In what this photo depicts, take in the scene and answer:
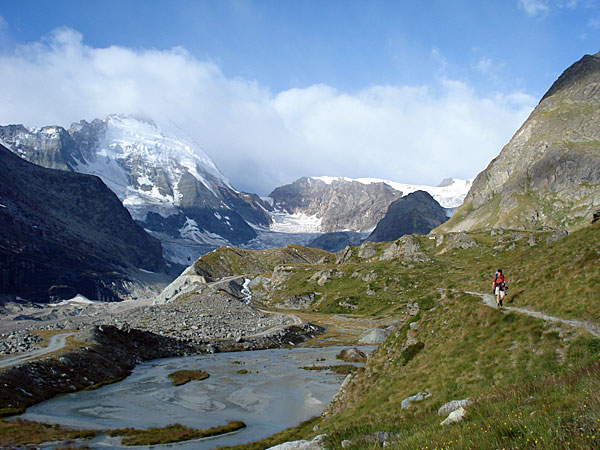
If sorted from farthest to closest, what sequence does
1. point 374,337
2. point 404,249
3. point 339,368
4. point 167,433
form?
1. point 404,249
2. point 374,337
3. point 339,368
4. point 167,433

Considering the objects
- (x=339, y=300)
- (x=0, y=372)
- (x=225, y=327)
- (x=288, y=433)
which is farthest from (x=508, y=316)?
(x=339, y=300)

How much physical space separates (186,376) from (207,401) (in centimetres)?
1345

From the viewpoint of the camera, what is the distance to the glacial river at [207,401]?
36500mm

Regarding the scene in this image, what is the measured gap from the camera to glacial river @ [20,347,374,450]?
36.5 metres

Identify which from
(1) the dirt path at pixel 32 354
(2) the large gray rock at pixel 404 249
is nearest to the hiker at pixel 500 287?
(1) the dirt path at pixel 32 354

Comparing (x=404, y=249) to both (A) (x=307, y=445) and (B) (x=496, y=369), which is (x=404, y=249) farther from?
(A) (x=307, y=445)

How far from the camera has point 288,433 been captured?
104 ft

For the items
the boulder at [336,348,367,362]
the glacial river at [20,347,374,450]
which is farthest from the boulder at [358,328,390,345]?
the glacial river at [20,347,374,450]

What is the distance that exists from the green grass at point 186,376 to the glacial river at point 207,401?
1036mm

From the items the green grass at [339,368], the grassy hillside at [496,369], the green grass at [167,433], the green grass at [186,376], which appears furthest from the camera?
the green grass at [339,368]

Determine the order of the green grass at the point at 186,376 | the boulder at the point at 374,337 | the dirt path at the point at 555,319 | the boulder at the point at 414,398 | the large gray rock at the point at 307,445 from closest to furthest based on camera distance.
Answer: the large gray rock at the point at 307,445 < the dirt path at the point at 555,319 < the boulder at the point at 414,398 < the green grass at the point at 186,376 < the boulder at the point at 374,337

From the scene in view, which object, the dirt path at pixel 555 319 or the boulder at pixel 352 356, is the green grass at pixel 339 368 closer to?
the boulder at pixel 352 356

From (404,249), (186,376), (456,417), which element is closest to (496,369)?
(456,417)

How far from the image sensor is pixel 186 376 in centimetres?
5806
